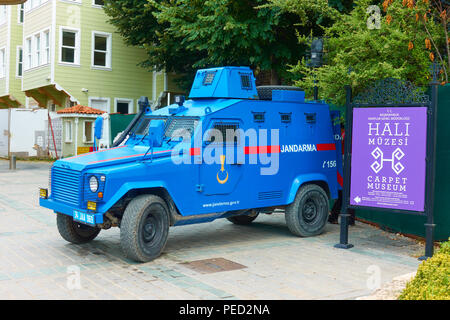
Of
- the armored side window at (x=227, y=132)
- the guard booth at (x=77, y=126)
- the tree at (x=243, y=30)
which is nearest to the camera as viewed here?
the armored side window at (x=227, y=132)

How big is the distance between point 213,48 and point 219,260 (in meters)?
10.0

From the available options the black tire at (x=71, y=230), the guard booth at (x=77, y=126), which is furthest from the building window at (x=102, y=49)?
the black tire at (x=71, y=230)

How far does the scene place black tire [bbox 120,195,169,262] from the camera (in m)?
7.31

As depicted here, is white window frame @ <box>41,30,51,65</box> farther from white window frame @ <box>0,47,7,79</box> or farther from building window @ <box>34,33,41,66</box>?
white window frame @ <box>0,47,7,79</box>

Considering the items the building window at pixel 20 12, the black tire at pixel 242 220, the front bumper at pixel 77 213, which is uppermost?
the building window at pixel 20 12

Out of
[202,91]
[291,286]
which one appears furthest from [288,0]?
[291,286]

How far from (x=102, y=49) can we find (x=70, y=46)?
1.84 metres

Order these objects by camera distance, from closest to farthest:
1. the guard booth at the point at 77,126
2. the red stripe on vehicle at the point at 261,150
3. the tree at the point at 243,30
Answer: the red stripe on vehicle at the point at 261,150 → the tree at the point at 243,30 → the guard booth at the point at 77,126

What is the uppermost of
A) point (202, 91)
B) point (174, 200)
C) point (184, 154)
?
point (202, 91)

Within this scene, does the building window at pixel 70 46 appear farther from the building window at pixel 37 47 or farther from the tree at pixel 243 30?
the tree at pixel 243 30

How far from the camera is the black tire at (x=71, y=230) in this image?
835 cm

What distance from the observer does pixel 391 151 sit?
8.29 meters
